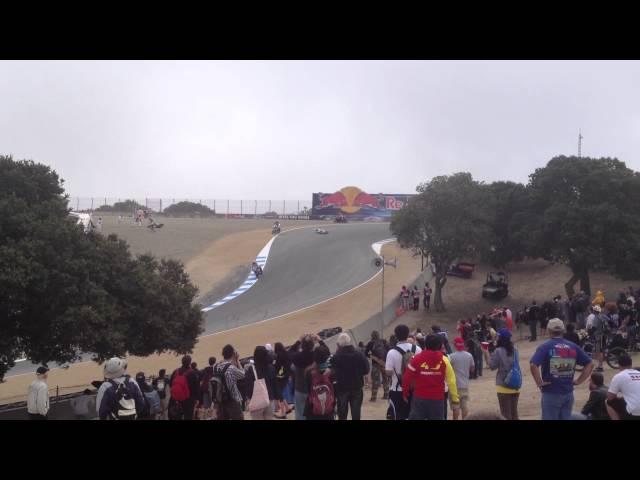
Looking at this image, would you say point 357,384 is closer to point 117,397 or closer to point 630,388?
point 117,397

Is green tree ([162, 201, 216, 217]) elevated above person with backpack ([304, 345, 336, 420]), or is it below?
above

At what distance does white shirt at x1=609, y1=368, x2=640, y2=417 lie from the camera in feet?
19.6

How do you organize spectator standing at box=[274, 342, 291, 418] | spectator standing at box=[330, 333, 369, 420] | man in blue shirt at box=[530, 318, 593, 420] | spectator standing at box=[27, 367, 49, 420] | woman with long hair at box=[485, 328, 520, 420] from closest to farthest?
man in blue shirt at box=[530, 318, 593, 420] → spectator standing at box=[330, 333, 369, 420] → woman with long hair at box=[485, 328, 520, 420] → spectator standing at box=[27, 367, 49, 420] → spectator standing at box=[274, 342, 291, 418]

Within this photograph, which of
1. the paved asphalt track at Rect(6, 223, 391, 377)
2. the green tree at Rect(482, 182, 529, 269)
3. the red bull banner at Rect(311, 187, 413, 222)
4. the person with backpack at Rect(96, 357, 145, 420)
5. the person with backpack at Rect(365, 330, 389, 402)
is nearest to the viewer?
the person with backpack at Rect(96, 357, 145, 420)

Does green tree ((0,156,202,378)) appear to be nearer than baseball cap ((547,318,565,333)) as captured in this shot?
No

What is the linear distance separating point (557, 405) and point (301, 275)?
131 ft

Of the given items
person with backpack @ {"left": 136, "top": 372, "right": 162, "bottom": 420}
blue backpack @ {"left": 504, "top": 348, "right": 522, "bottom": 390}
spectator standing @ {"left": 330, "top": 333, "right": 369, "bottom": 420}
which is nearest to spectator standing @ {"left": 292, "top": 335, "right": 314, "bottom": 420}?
spectator standing @ {"left": 330, "top": 333, "right": 369, "bottom": 420}

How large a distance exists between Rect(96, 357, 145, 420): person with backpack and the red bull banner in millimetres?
74423

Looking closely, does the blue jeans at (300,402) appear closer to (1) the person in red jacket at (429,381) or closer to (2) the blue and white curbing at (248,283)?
(1) the person in red jacket at (429,381)

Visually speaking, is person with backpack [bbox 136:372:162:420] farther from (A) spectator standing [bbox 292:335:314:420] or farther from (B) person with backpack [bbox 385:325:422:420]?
(B) person with backpack [bbox 385:325:422:420]

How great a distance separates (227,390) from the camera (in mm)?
7457

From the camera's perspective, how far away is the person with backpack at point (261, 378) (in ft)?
25.1

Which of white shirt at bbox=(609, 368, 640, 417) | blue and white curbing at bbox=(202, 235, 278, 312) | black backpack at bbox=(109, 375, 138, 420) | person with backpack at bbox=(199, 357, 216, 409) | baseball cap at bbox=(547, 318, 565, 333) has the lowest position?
blue and white curbing at bbox=(202, 235, 278, 312)
